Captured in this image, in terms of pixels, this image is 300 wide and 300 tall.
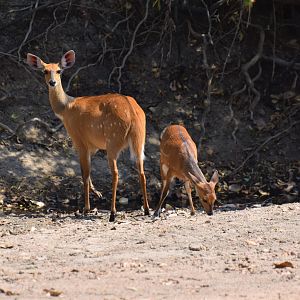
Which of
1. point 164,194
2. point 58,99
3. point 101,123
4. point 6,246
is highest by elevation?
point 58,99

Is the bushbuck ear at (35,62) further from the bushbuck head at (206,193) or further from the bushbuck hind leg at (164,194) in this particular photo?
the bushbuck head at (206,193)

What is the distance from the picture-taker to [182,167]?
35.4 ft

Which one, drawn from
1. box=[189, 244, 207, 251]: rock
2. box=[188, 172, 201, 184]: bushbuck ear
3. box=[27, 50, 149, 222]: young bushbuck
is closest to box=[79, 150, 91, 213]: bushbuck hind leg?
box=[27, 50, 149, 222]: young bushbuck

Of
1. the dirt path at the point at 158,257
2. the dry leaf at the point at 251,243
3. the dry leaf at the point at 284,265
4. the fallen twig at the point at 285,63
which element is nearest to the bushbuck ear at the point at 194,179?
the dirt path at the point at 158,257

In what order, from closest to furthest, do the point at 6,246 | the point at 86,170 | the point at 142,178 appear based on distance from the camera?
the point at 6,246, the point at 142,178, the point at 86,170

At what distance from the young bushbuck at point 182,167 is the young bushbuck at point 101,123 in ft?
1.07

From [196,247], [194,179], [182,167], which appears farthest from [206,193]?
[196,247]

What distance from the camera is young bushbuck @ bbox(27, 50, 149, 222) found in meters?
10.9

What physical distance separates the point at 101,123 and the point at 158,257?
11.5ft

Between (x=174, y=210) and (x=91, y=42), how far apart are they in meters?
5.23

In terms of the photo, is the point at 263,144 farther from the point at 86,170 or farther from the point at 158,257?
the point at 158,257

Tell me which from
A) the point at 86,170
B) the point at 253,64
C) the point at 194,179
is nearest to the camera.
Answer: the point at 194,179

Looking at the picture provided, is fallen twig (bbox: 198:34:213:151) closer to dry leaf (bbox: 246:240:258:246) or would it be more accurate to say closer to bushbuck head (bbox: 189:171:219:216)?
bushbuck head (bbox: 189:171:219:216)

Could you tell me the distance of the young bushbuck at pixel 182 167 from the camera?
1052cm
